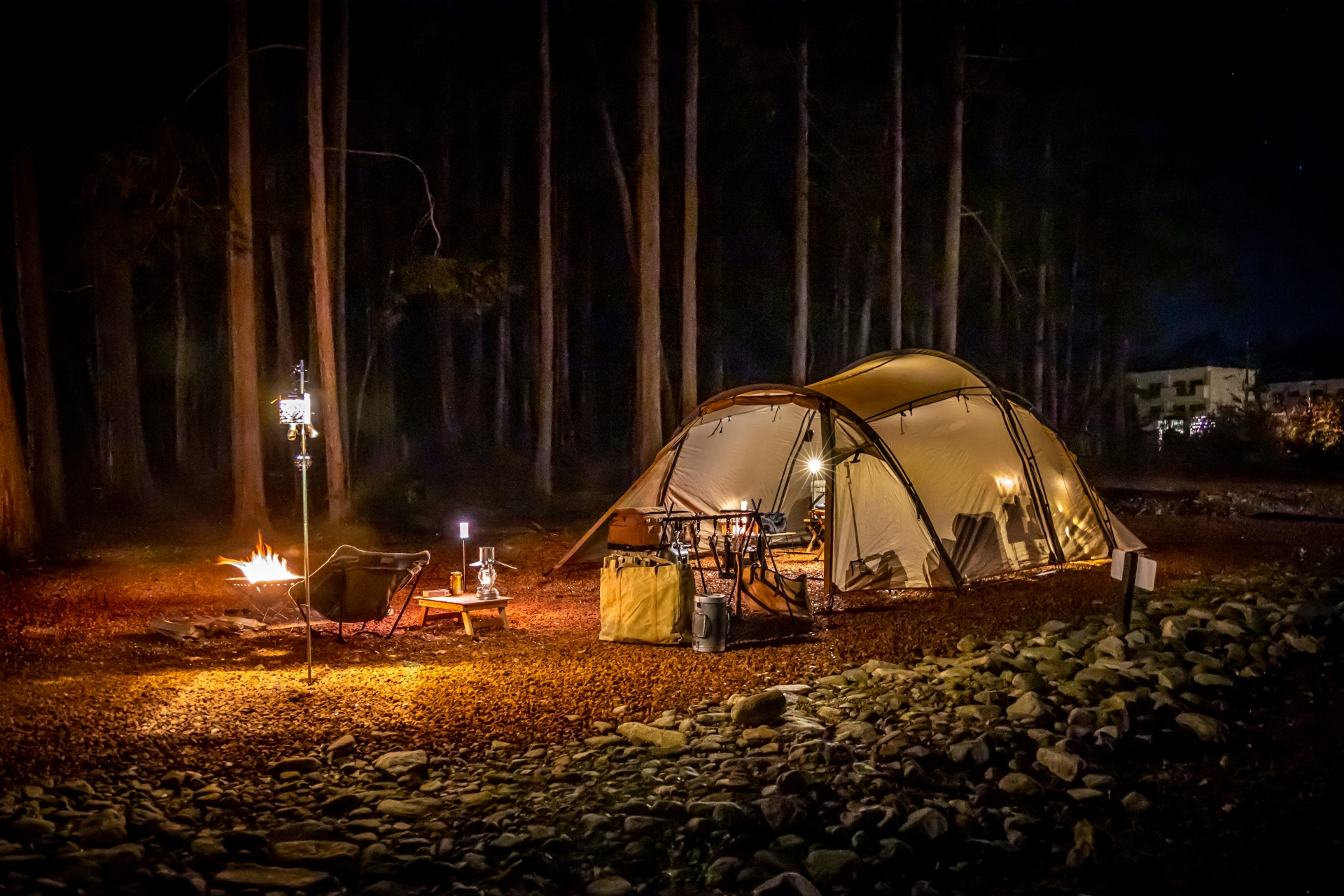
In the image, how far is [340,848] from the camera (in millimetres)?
4500

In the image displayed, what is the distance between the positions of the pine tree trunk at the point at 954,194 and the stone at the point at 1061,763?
14892 mm

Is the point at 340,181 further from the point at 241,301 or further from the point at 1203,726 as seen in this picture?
the point at 1203,726

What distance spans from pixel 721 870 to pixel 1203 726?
3771 millimetres

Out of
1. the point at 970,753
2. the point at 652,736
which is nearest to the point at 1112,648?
the point at 970,753

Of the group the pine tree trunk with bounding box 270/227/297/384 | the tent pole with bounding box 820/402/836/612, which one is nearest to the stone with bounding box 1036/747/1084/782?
the tent pole with bounding box 820/402/836/612

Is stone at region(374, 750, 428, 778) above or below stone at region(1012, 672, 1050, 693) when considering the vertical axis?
above

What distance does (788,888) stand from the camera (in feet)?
13.9

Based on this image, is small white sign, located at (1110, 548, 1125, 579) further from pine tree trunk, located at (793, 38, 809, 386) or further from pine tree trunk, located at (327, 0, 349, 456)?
pine tree trunk, located at (327, 0, 349, 456)

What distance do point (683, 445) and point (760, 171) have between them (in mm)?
15326

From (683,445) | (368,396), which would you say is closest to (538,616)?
(683,445)

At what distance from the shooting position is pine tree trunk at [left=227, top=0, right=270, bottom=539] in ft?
46.3

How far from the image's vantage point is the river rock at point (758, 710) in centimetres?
622

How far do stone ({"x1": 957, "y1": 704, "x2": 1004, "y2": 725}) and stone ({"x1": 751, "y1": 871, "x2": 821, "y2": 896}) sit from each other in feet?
8.18

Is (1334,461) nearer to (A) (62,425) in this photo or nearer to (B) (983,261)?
(B) (983,261)
